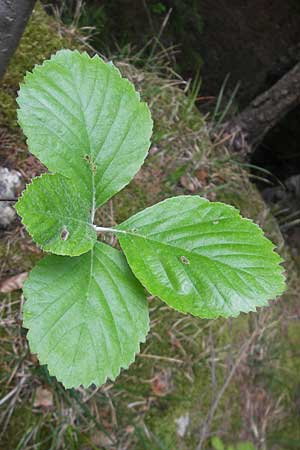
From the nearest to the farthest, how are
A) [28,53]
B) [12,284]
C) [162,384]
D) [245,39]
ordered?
1. [12,284]
2. [28,53]
3. [162,384]
4. [245,39]

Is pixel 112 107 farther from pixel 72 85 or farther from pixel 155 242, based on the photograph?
pixel 155 242

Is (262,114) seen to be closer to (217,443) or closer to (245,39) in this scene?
Result: (245,39)

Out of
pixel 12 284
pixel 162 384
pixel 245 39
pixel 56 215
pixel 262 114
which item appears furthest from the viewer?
pixel 245 39

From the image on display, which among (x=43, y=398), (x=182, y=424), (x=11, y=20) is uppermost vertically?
(x=11, y=20)

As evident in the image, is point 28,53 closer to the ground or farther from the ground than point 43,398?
farther from the ground

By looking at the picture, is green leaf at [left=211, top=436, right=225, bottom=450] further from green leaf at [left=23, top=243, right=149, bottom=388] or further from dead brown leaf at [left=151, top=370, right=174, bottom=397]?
green leaf at [left=23, top=243, right=149, bottom=388]

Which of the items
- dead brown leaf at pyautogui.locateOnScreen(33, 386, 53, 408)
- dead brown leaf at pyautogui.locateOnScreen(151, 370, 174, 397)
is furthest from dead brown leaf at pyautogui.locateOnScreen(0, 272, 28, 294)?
dead brown leaf at pyautogui.locateOnScreen(151, 370, 174, 397)

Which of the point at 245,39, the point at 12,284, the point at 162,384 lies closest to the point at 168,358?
the point at 162,384
